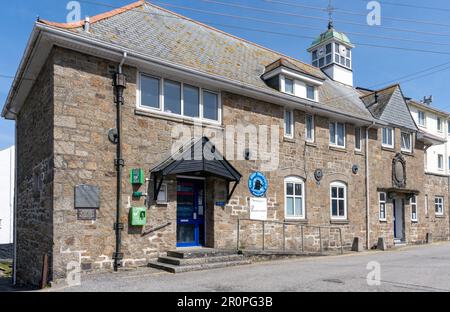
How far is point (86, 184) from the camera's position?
10.7 metres

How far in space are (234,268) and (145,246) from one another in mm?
2581

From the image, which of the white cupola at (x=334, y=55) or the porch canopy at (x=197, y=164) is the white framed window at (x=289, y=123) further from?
the white cupola at (x=334, y=55)

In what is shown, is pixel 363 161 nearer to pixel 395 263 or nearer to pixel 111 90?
pixel 395 263

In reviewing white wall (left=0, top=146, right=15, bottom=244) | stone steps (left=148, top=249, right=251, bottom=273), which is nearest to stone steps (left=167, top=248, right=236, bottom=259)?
stone steps (left=148, top=249, right=251, bottom=273)

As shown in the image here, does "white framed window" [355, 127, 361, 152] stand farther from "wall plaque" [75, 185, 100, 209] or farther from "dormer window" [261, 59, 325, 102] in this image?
"wall plaque" [75, 185, 100, 209]

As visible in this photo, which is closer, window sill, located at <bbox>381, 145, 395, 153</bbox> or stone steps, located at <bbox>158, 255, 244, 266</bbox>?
stone steps, located at <bbox>158, 255, 244, 266</bbox>

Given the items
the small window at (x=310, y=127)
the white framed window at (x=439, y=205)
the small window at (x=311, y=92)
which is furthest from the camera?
the white framed window at (x=439, y=205)

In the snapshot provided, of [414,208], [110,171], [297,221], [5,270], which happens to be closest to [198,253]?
[110,171]

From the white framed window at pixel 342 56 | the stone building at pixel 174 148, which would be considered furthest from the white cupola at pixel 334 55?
the stone building at pixel 174 148

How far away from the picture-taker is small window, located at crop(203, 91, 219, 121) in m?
13.6

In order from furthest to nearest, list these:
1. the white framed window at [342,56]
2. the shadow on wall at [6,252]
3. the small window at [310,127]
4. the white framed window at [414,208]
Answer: the shadow on wall at [6,252]
the white framed window at [342,56]
the white framed window at [414,208]
the small window at [310,127]

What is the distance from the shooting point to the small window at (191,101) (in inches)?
515

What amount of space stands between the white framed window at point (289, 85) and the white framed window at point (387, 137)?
6567 mm

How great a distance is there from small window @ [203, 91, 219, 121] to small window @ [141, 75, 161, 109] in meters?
1.77
